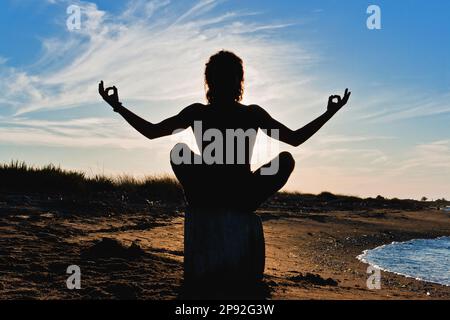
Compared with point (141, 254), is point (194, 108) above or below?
above

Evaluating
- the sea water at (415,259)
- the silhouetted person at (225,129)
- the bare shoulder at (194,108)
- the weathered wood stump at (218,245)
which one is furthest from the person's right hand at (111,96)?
the sea water at (415,259)

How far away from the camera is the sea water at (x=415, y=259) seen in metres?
7.47

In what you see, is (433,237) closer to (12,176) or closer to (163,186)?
(163,186)

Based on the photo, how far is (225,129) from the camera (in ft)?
13.9

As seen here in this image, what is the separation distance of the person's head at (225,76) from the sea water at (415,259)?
434 cm

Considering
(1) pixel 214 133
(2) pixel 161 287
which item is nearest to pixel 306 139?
(1) pixel 214 133

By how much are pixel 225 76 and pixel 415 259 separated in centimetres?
637

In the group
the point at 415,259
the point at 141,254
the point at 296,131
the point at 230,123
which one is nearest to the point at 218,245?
the point at 230,123

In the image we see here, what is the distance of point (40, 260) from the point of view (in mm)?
5008

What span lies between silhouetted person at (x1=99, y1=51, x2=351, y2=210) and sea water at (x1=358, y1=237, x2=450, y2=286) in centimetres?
381

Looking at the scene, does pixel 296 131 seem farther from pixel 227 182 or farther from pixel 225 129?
pixel 227 182

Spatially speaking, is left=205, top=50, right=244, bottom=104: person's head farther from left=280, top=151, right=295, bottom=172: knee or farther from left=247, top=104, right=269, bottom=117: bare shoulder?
left=280, top=151, right=295, bottom=172: knee

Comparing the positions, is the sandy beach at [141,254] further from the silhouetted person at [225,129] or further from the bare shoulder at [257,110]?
the bare shoulder at [257,110]
